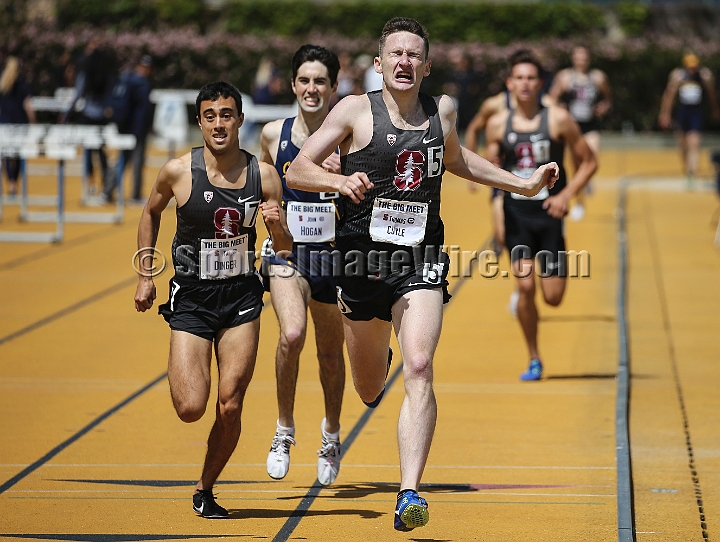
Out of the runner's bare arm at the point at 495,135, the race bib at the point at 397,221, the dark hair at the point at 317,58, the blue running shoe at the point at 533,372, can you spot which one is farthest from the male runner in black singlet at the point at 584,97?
the race bib at the point at 397,221

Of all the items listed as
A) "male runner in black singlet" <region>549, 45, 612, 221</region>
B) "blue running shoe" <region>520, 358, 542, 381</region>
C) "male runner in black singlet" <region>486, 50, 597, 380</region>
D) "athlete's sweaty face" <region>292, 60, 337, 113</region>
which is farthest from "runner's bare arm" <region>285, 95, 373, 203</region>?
"male runner in black singlet" <region>549, 45, 612, 221</region>

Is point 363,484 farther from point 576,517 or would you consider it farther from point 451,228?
point 451,228

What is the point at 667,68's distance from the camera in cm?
3491

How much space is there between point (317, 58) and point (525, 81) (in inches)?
107

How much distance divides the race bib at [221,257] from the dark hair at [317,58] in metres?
1.44

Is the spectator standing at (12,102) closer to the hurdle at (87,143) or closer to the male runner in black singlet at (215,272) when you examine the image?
the hurdle at (87,143)

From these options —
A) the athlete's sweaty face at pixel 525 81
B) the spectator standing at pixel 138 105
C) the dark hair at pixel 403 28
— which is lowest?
the dark hair at pixel 403 28

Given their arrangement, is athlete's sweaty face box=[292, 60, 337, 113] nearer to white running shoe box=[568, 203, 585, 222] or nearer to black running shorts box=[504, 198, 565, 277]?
black running shorts box=[504, 198, 565, 277]

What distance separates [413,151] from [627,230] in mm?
12416

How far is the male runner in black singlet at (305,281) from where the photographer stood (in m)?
6.35

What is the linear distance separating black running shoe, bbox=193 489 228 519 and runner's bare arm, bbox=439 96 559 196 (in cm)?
184

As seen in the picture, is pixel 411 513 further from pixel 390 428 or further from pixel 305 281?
pixel 390 428

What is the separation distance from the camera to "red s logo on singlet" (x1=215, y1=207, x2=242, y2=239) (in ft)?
18.8

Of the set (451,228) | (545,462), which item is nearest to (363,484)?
(545,462)
